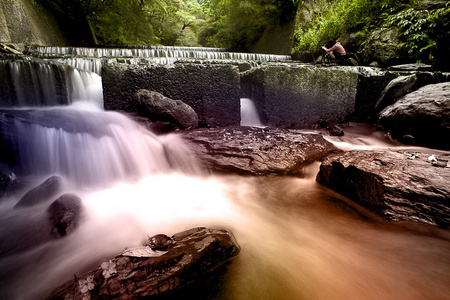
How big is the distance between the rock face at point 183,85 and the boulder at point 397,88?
135 inches

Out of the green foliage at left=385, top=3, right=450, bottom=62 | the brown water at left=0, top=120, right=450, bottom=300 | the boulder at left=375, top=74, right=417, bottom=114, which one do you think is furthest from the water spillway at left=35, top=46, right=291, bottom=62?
the brown water at left=0, top=120, right=450, bottom=300

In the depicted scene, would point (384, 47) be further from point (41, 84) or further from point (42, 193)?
point (41, 84)

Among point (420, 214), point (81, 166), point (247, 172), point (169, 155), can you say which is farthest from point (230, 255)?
point (81, 166)

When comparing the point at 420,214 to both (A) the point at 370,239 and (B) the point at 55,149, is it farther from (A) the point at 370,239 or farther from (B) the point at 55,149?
(B) the point at 55,149

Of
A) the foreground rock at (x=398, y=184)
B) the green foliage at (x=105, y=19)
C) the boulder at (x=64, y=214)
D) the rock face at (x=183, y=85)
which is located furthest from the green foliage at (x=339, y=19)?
the boulder at (x=64, y=214)

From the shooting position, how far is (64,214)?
1476 millimetres

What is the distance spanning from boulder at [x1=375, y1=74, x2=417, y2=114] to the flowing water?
315 centimetres

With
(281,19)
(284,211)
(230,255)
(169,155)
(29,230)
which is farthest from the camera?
(281,19)

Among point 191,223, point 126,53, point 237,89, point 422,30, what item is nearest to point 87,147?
point 191,223

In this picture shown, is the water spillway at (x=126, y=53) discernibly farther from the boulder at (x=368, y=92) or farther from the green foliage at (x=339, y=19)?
the boulder at (x=368, y=92)

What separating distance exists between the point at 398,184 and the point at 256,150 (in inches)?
55.9

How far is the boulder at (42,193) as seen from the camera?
1665 millimetres

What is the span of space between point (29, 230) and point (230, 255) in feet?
4.94

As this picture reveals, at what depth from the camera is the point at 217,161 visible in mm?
2432
